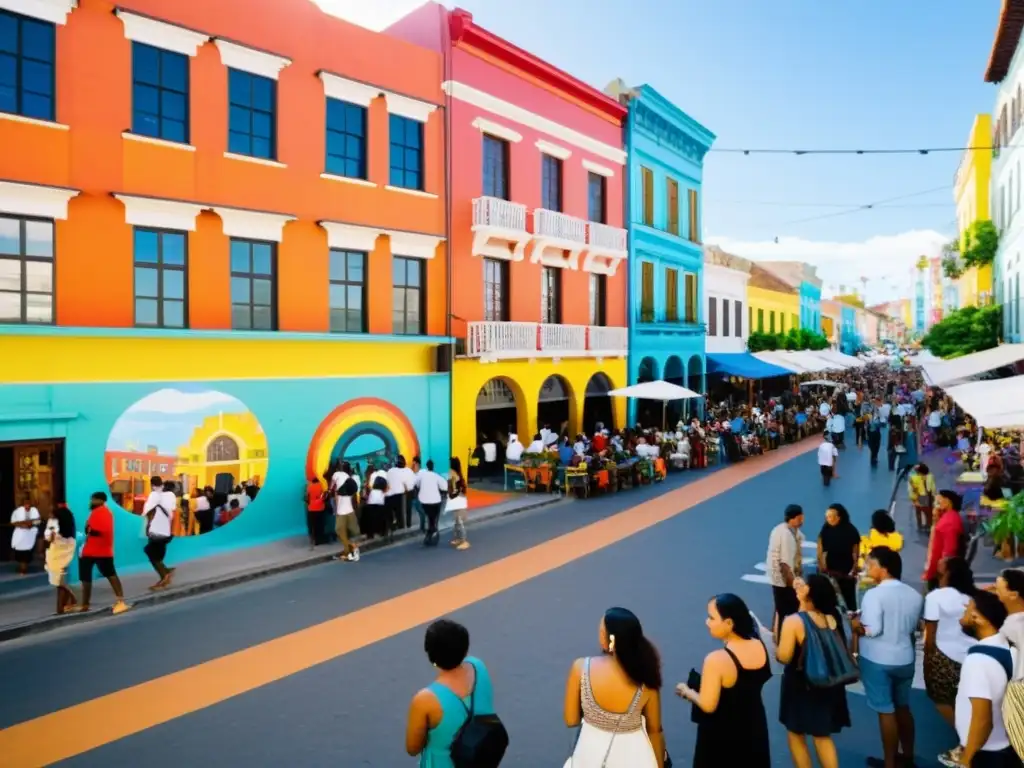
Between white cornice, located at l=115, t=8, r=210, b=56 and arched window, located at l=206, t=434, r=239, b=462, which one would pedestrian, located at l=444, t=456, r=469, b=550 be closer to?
arched window, located at l=206, t=434, r=239, b=462

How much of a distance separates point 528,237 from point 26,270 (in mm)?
11803

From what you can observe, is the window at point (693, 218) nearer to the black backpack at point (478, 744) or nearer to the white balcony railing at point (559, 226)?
the white balcony railing at point (559, 226)

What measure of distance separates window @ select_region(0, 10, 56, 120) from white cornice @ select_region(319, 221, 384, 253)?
5066mm

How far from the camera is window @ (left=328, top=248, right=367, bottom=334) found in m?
16.2

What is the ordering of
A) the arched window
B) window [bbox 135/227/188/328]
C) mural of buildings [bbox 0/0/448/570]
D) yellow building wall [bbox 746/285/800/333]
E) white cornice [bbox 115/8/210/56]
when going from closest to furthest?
1. mural of buildings [bbox 0/0/448/570]
2. white cornice [bbox 115/8/210/56]
3. window [bbox 135/227/188/328]
4. the arched window
5. yellow building wall [bbox 746/285/800/333]

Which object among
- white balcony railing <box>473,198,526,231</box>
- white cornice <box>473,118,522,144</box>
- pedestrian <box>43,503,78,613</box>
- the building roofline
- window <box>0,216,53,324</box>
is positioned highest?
the building roofline

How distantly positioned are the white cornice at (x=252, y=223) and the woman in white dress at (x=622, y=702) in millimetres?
11932

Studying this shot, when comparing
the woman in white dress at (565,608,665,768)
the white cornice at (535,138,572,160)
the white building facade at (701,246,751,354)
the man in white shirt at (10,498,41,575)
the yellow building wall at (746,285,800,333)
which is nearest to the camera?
the woman in white dress at (565,608,665,768)

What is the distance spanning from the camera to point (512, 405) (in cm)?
2162

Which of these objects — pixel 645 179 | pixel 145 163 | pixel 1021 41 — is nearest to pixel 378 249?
pixel 145 163

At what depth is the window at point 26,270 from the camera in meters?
11.7

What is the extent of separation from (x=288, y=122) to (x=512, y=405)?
9.45m

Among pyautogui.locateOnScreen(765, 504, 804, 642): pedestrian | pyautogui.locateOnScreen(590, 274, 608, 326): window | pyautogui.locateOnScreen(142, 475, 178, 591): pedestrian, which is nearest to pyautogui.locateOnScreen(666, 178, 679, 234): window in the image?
pyautogui.locateOnScreen(590, 274, 608, 326): window

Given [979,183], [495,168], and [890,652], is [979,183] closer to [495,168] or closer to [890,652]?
[495,168]
